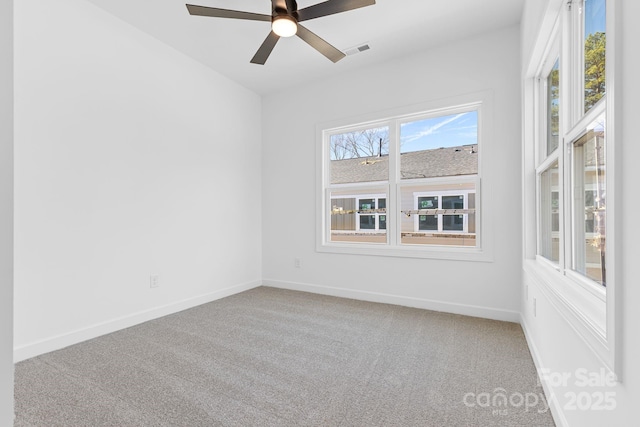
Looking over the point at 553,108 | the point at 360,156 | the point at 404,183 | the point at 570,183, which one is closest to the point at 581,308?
the point at 570,183

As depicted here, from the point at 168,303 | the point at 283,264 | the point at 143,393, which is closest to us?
the point at 143,393

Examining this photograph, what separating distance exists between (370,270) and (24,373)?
314 cm

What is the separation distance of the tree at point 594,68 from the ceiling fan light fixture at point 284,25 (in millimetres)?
1848

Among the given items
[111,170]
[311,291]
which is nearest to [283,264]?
[311,291]

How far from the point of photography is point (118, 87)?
2857mm

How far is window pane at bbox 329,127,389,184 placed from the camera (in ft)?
12.5

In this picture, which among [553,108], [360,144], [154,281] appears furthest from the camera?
[360,144]

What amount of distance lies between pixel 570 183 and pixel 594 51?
2.10 ft

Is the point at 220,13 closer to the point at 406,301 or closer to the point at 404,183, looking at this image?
the point at 404,183

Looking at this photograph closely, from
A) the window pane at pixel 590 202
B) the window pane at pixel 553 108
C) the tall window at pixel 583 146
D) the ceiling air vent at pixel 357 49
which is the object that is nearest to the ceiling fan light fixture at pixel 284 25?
the ceiling air vent at pixel 357 49

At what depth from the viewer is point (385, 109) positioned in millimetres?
3637

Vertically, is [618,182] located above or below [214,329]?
above

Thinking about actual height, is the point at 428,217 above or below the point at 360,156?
below

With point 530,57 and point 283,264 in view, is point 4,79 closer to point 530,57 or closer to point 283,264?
point 530,57
